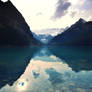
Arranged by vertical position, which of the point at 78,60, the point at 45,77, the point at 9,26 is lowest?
the point at 45,77

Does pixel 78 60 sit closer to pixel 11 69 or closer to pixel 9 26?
pixel 11 69

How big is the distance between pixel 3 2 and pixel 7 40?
5763 cm

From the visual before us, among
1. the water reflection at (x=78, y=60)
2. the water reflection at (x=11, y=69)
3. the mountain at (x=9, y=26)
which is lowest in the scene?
the water reflection at (x=11, y=69)

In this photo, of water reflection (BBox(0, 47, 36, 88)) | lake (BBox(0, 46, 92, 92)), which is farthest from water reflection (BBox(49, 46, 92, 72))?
water reflection (BBox(0, 47, 36, 88))

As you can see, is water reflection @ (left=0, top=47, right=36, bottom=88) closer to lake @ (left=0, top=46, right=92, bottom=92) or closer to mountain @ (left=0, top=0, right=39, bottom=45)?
lake @ (left=0, top=46, right=92, bottom=92)

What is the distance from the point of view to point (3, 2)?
171125mm

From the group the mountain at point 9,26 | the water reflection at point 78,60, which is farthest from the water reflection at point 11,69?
the mountain at point 9,26

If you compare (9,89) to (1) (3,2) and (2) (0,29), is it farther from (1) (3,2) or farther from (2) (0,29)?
(1) (3,2)

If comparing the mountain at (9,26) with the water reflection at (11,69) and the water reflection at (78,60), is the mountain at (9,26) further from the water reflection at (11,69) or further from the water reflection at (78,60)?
the water reflection at (11,69)

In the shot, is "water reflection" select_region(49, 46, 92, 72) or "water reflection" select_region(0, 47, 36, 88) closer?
"water reflection" select_region(0, 47, 36, 88)

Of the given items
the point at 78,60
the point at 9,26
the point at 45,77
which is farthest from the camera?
Answer: the point at 9,26

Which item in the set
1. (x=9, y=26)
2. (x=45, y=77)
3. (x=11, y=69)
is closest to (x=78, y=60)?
(x=11, y=69)

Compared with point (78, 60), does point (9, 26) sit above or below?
above

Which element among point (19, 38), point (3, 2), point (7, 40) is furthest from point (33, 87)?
point (3, 2)
